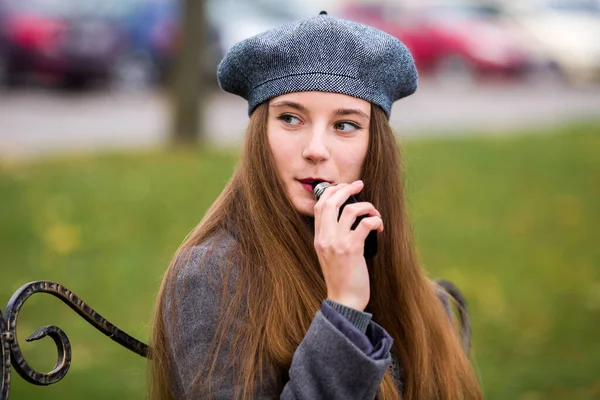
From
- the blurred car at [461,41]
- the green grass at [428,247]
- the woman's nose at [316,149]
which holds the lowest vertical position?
the green grass at [428,247]

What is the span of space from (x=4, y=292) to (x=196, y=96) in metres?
4.27

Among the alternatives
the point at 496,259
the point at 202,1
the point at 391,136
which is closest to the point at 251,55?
the point at 391,136

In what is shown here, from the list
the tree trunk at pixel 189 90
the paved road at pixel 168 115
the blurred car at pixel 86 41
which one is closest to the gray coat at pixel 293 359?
the paved road at pixel 168 115

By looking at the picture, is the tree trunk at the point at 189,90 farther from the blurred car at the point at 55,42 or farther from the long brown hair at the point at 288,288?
the long brown hair at the point at 288,288

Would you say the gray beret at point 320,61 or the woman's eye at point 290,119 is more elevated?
the gray beret at point 320,61

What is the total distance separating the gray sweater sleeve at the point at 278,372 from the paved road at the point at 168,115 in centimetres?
682

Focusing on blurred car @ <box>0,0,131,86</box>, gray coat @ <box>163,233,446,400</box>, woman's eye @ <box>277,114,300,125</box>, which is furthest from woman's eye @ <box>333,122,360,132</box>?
blurred car @ <box>0,0,131,86</box>

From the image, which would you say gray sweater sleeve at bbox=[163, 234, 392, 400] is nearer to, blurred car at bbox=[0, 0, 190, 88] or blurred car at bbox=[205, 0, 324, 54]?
blurred car at bbox=[0, 0, 190, 88]

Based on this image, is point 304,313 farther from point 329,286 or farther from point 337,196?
point 337,196

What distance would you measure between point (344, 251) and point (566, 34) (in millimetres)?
17536

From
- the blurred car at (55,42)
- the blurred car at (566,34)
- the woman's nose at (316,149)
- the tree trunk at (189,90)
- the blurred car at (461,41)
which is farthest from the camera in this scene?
the blurred car at (566,34)

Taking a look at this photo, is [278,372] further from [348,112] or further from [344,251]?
[348,112]

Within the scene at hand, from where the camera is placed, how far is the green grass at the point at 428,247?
486 cm

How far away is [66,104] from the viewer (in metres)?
13.2
